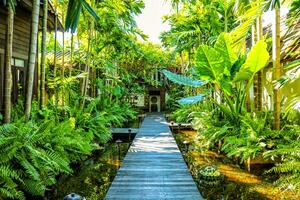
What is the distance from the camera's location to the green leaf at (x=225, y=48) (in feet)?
28.6

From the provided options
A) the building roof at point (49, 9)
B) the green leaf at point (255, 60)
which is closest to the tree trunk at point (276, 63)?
the green leaf at point (255, 60)

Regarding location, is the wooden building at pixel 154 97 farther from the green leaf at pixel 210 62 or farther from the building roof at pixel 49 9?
the green leaf at pixel 210 62

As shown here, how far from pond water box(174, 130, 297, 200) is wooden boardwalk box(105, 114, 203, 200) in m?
0.35

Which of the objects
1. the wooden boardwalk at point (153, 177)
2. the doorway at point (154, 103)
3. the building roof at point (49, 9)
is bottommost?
the wooden boardwalk at point (153, 177)

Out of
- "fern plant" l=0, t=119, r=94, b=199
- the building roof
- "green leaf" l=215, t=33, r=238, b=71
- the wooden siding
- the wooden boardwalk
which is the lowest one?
the wooden boardwalk

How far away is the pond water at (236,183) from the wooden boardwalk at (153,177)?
347 mm

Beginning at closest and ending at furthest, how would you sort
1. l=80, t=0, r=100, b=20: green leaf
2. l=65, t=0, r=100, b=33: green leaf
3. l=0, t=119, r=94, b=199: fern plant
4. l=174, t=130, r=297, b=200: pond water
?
l=0, t=119, r=94, b=199: fern plant, l=174, t=130, r=297, b=200: pond water, l=80, t=0, r=100, b=20: green leaf, l=65, t=0, r=100, b=33: green leaf

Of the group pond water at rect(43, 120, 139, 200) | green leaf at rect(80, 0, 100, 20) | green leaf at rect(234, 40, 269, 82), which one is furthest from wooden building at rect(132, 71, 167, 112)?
green leaf at rect(80, 0, 100, 20)

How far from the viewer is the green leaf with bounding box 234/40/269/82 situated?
780cm

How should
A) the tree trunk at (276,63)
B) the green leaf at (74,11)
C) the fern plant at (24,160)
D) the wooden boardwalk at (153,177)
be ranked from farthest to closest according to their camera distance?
the tree trunk at (276,63), the green leaf at (74,11), the wooden boardwalk at (153,177), the fern plant at (24,160)

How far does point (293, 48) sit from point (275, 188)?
14.2ft

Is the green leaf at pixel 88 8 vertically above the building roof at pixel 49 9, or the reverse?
the building roof at pixel 49 9

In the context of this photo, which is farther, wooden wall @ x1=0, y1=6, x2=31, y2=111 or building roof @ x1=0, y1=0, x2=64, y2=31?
wooden wall @ x1=0, y1=6, x2=31, y2=111

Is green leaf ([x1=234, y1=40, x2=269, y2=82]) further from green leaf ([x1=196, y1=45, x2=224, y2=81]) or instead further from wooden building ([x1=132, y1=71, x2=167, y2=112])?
wooden building ([x1=132, y1=71, x2=167, y2=112])
